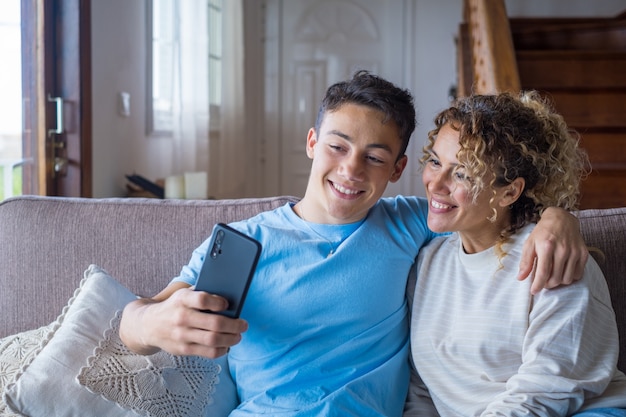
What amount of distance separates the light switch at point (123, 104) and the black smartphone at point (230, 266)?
2.27m

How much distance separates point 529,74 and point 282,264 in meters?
2.75

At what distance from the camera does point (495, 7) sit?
121 inches

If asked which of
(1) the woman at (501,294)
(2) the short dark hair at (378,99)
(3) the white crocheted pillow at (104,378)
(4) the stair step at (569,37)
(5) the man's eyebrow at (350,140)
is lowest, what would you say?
(3) the white crocheted pillow at (104,378)

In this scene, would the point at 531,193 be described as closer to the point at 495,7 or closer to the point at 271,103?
the point at 495,7

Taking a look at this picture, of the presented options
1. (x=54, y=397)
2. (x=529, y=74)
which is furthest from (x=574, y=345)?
(x=529, y=74)

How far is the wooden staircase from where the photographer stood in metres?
2.86

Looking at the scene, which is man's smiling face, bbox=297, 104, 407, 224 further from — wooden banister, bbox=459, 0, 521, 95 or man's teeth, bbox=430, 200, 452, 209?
wooden banister, bbox=459, 0, 521, 95

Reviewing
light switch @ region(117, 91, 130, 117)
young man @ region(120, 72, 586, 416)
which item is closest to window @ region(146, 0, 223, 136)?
light switch @ region(117, 91, 130, 117)

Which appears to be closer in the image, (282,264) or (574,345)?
(574,345)

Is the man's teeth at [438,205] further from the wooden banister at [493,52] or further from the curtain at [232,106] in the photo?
the curtain at [232,106]

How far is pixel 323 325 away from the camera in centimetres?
138

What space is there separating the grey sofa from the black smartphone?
0.50 meters

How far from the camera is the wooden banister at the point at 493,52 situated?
264 centimetres

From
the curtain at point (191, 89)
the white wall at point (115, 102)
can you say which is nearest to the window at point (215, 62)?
the curtain at point (191, 89)
